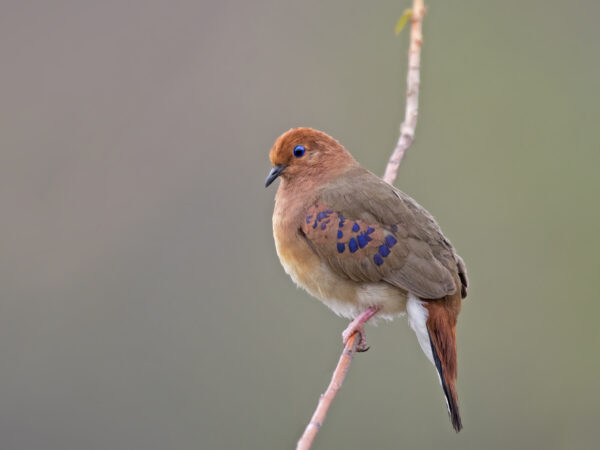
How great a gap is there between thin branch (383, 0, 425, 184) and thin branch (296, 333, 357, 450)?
3.04 feet

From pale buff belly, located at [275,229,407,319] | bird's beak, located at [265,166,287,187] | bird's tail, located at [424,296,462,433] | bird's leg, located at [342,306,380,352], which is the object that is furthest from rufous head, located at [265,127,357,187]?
bird's tail, located at [424,296,462,433]

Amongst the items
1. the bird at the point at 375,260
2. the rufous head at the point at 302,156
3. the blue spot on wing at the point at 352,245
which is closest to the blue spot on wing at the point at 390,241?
the bird at the point at 375,260

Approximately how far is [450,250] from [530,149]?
13.3ft

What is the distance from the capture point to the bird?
3.95m

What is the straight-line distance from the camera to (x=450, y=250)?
4.12m

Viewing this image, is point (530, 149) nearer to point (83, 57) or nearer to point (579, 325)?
point (579, 325)

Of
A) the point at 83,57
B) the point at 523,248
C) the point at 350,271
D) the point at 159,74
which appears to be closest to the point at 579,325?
the point at 523,248

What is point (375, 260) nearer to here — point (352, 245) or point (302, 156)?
point (352, 245)

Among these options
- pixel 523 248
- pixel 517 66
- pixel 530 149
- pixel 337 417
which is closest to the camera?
pixel 337 417

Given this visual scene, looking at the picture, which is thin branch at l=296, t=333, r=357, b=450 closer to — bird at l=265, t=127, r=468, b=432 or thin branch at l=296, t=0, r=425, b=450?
thin branch at l=296, t=0, r=425, b=450

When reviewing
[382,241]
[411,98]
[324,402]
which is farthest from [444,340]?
[411,98]

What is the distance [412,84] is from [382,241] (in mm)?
780

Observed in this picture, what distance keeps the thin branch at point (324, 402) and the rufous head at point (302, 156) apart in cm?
90

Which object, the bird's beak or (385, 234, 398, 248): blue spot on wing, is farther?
the bird's beak
